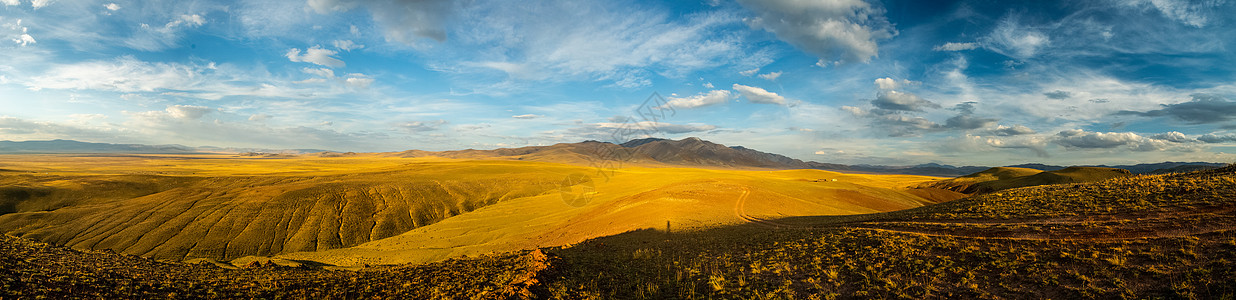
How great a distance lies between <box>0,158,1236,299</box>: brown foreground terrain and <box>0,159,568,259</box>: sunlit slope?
17.8 m

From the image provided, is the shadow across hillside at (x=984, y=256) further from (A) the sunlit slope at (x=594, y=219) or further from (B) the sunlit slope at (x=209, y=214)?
(B) the sunlit slope at (x=209, y=214)

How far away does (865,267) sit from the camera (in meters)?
9.19

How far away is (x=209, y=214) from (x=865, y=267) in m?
35.2

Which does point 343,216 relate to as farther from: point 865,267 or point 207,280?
point 865,267

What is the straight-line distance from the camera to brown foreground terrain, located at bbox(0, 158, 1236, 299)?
21.6 ft

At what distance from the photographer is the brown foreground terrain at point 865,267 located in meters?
6.59

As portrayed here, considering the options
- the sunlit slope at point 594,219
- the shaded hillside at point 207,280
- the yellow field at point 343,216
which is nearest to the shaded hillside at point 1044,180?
the yellow field at point 343,216

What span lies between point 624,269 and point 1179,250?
10.6 metres

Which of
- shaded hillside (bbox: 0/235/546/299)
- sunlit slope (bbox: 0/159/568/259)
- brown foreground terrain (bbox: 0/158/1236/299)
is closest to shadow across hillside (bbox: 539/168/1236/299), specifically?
brown foreground terrain (bbox: 0/158/1236/299)

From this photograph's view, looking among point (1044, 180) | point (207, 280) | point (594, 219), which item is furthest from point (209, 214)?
point (1044, 180)

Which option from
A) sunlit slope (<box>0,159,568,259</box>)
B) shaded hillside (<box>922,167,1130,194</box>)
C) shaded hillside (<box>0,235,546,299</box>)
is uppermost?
shaded hillside (<box>922,167,1130,194</box>)

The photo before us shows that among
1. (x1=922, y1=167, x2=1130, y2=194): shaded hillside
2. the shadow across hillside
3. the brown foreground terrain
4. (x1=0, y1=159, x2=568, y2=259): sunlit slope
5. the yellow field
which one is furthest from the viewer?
(x1=922, y1=167, x2=1130, y2=194): shaded hillside

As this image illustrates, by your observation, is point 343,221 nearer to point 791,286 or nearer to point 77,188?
point 77,188

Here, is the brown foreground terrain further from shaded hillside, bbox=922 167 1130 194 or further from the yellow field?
shaded hillside, bbox=922 167 1130 194
